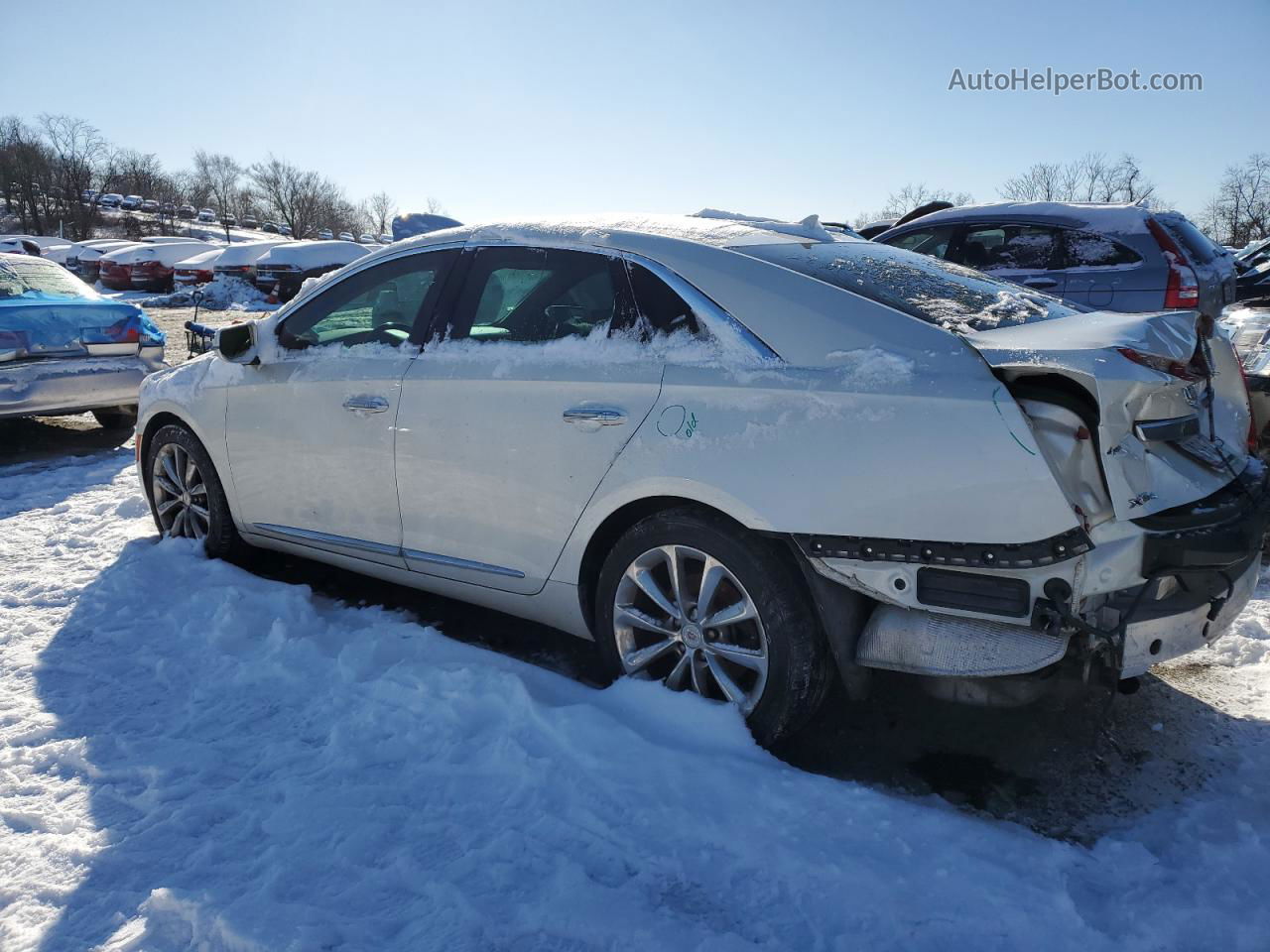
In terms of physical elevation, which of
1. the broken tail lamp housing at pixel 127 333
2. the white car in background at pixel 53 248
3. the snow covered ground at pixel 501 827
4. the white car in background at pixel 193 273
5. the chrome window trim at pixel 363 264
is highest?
the white car in background at pixel 53 248

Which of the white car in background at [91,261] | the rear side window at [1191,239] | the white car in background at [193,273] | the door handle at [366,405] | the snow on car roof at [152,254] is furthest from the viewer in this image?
the white car in background at [91,261]

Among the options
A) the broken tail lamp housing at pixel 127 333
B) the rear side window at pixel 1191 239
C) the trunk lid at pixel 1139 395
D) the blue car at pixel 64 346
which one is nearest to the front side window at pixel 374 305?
the trunk lid at pixel 1139 395

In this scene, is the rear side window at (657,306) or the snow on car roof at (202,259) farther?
the snow on car roof at (202,259)

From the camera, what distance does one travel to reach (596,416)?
292 cm

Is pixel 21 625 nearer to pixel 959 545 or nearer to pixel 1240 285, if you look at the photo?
pixel 959 545

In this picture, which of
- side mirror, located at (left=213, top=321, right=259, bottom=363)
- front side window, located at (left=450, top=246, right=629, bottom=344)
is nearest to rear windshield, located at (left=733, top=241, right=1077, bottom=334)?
front side window, located at (left=450, top=246, right=629, bottom=344)

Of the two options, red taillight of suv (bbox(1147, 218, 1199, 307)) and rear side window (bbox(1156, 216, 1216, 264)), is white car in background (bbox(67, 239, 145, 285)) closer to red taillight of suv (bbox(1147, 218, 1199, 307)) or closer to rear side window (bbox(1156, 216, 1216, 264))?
rear side window (bbox(1156, 216, 1216, 264))

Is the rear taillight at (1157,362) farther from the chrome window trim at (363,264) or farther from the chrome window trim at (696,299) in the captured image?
the chrome window trim at (363,264)

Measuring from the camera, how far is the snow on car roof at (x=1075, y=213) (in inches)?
261

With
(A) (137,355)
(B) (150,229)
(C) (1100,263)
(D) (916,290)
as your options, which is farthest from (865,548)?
(B) (150,229)

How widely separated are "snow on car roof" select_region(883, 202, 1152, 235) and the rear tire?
7602mm

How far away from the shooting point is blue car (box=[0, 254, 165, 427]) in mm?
6715

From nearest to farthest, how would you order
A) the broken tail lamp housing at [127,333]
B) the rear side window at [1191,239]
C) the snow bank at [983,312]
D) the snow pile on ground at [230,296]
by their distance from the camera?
the snow bank at [983,312] < the rear side window at [1191,239] < the broken tail lamp housing at [127,333] < the snow pile on ground at [230,296]

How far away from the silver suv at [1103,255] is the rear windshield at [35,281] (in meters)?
7.68
